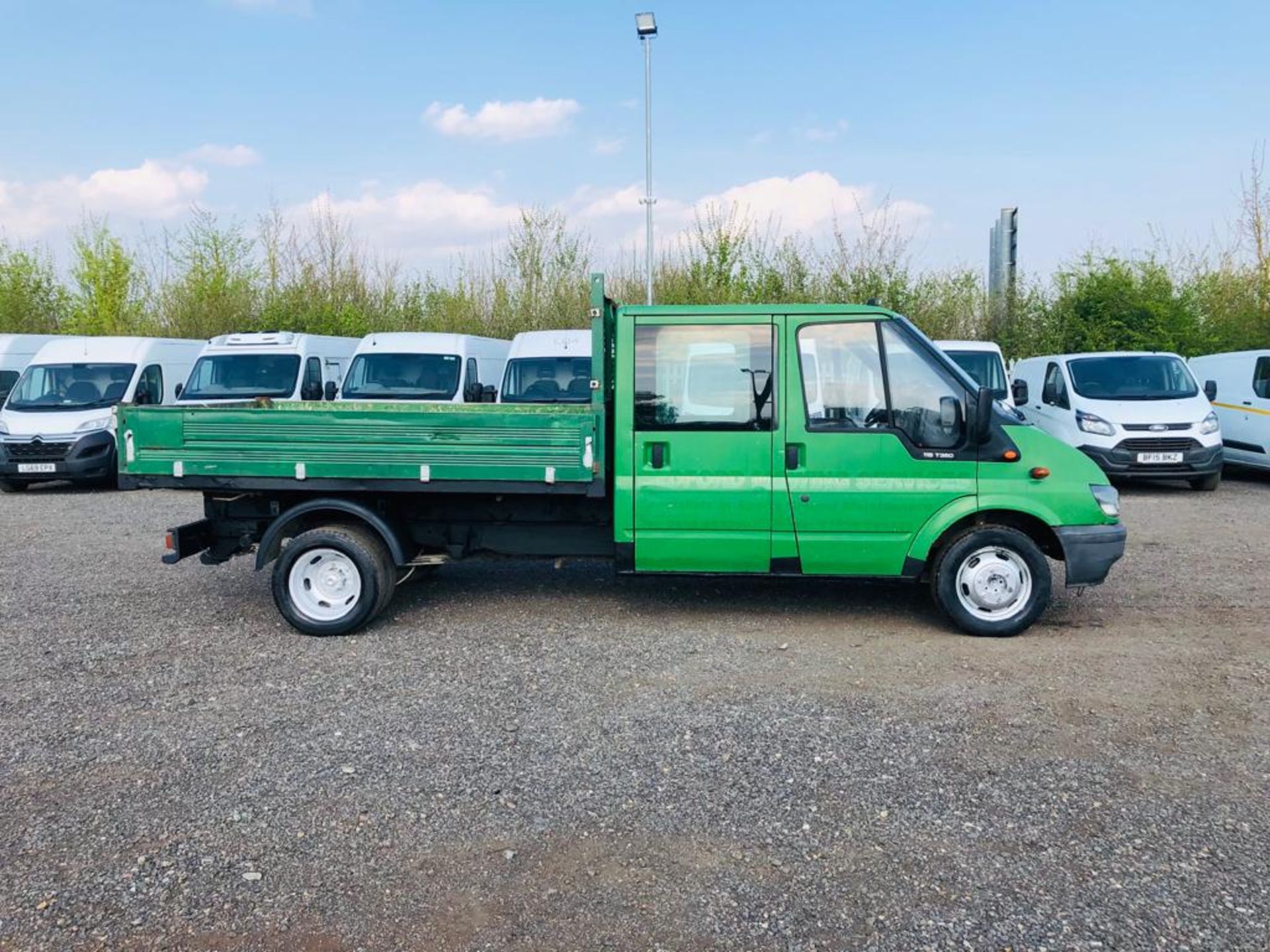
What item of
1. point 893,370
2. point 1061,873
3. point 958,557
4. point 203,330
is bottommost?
point 1061,873

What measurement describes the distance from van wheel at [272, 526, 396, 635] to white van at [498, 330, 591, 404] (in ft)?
25.7

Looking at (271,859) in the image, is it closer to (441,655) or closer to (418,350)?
(441,655)

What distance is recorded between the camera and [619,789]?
4.42 meters

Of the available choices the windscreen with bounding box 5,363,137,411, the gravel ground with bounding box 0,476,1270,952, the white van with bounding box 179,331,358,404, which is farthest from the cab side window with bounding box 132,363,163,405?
the gravel ground with bounding box 0,476,1270,952

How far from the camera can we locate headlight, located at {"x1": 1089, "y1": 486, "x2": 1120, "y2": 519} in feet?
21.7

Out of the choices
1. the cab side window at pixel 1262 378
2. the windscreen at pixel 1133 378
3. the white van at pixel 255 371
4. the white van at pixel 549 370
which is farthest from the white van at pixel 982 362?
the white van at pixel 255 371

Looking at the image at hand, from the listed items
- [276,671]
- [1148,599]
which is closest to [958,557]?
[1148,599]

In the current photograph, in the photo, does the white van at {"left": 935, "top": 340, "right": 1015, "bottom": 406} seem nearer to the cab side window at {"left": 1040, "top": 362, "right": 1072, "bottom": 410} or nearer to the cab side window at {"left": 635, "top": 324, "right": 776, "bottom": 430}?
the cab side window at {"left": 1040, "top": 362, "right": 1072, "bottom": 410}

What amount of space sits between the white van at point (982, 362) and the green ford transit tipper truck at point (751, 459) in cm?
923

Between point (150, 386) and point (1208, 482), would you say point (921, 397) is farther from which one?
point (150, 386)

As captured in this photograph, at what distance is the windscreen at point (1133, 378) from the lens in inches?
575

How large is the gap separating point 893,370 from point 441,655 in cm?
328

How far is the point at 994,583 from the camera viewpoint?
6.68 m

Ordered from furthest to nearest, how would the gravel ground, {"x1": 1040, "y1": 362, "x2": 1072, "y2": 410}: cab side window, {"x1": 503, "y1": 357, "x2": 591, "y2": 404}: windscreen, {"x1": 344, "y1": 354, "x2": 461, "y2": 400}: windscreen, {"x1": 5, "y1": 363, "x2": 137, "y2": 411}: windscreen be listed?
1. {"x1": 5, "y1": 363, "x2": 137, "y2": 411}: windscreen
2. {"x1": 344, "y1": 354, "x2": 461, "y2": 400}: windscreen
3. {"x1": 1040, "y1": 362, "x2": 1072, "y2": 410}: cab side window
4. {"x1": 503, "y1": 357, "x2": 591, "y2": 404}: windscreen
5. the gravel ground
